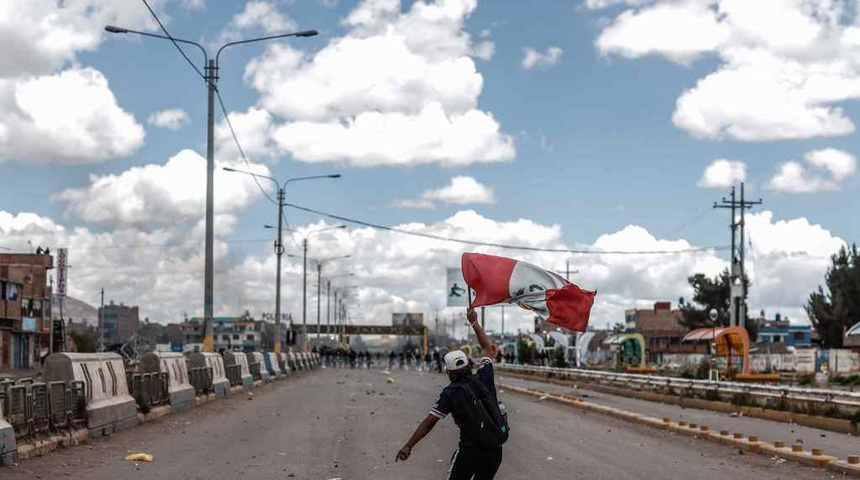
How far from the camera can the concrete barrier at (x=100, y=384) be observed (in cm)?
1712

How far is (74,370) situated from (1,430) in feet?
12.2

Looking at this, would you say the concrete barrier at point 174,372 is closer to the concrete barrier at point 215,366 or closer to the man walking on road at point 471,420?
the concrete barrier at point 215,366

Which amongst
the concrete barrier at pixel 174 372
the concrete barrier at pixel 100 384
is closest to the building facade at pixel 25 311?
the concrete barrier at pixel 174 372

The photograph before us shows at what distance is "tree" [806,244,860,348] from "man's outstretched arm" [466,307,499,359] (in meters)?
86.6

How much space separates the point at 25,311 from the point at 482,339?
90.6 meters

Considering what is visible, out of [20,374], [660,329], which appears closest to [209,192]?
[20,374]

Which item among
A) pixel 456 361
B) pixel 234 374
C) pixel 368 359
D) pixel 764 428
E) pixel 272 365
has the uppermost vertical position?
pixel 456 361

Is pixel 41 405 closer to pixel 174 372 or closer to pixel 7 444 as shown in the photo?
pixel 7 444

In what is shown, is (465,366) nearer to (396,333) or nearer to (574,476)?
(574,476)

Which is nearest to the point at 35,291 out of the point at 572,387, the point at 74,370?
the point at 572,387

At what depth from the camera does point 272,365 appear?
180ft

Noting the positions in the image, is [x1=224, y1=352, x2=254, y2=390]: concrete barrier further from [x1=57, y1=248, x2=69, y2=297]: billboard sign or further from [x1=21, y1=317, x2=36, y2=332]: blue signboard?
[x1=57, y1=248, x2=69, y2=297]: billboard sign

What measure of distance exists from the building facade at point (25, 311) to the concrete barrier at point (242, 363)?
157 ft

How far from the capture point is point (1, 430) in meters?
13.5
